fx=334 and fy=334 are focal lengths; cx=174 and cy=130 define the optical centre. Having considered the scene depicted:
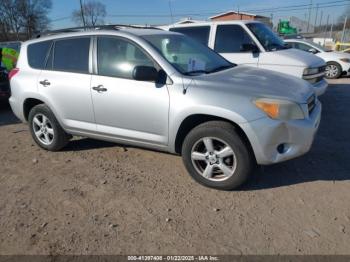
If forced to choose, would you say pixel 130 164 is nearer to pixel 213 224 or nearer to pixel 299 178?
pixel 213 224

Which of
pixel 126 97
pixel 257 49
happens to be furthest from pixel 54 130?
pixel 257 49

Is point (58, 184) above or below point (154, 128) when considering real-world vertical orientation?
below

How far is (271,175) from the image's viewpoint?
4105mm

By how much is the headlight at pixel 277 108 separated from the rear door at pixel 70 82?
2.25m

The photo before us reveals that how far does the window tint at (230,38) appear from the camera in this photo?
24.0 feet

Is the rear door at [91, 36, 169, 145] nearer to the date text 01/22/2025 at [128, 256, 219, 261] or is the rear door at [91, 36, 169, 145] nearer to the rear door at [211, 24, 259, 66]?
the date text 01/22/2025 at [128, 256, 219, 261]

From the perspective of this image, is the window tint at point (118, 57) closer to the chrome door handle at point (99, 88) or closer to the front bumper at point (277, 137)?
the chrome door handle at point (99, 88)

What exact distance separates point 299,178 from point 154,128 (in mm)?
1838

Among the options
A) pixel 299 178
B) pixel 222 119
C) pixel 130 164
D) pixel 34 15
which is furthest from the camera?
pixel 34 15

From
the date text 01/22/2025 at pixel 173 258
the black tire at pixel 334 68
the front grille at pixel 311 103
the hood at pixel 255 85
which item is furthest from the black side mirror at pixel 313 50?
the date text 01/22/2025 at pixel 173 258

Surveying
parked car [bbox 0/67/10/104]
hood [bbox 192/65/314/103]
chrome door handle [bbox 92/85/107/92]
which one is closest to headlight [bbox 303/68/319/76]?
hood [bbox 192/65/314/103]

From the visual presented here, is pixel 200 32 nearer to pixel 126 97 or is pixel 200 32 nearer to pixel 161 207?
pixel 126 97

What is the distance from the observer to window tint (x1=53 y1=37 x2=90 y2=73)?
4.52 metres

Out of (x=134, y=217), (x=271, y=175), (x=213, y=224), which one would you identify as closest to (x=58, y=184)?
(x=134, y=217)
